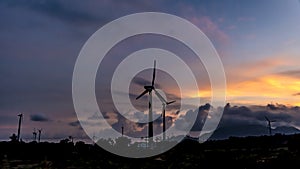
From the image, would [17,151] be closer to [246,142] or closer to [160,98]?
[160,98]

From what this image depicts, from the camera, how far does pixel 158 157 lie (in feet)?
294

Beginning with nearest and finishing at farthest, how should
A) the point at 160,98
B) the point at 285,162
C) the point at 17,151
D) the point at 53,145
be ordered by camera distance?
the point at 285,162 < the point at 17,151 < the point at 53,145 < the point at 160,98

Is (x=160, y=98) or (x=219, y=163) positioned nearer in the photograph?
(x=219, y=163)

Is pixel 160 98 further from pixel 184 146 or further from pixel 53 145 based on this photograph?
pixel 53 145

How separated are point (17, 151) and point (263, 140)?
9117 centimetres

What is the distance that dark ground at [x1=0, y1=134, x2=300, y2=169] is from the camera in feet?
206

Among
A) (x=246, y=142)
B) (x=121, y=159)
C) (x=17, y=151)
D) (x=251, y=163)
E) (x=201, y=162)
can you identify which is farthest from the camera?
(x=246, y=142)

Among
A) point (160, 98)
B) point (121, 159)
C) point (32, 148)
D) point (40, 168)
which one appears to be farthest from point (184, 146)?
point (40, 168)

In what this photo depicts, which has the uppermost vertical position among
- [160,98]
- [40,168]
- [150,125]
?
[160,98]

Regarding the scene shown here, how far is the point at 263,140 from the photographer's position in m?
140

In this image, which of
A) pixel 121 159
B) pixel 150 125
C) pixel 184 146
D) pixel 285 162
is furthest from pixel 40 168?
pixel 184 146

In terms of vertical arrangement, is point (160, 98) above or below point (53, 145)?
above

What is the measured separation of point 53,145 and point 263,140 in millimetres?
81510

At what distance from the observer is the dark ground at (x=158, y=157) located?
→ 206 ft
